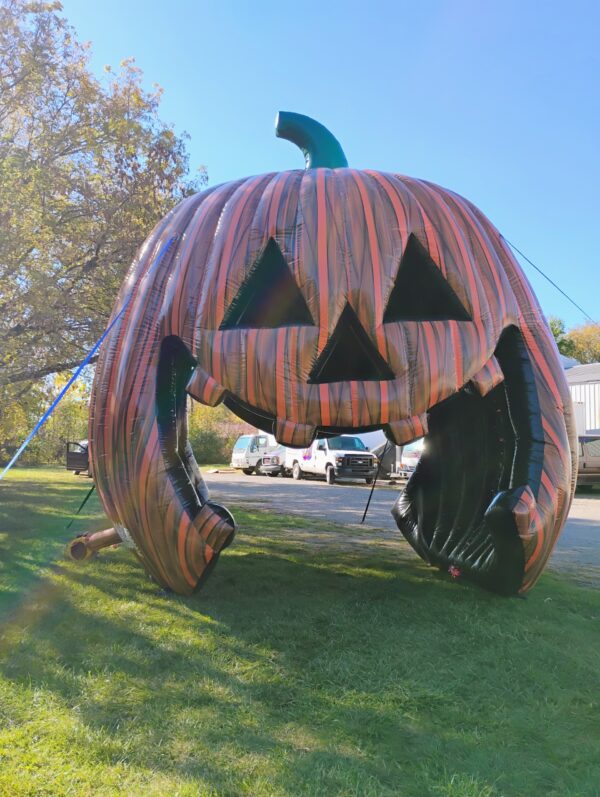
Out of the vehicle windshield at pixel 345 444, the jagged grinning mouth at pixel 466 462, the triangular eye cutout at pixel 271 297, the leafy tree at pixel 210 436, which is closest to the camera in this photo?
the triangular eye cutout at pixel 271 297

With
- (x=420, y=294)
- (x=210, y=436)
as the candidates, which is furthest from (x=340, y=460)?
(x=210, y=436)

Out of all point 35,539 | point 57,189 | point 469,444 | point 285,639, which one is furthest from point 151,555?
point 57,189

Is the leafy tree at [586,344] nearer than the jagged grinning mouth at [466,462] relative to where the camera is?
No

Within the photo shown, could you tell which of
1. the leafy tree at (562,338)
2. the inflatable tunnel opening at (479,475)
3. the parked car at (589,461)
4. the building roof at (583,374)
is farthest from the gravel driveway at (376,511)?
the leafy tree at (562,338)

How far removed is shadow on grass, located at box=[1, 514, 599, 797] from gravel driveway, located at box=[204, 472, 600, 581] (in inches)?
119

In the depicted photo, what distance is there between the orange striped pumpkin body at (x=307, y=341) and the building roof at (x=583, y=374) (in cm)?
2670

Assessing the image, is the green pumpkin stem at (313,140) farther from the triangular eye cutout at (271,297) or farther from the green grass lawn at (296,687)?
the green grass lawn at (296,687)

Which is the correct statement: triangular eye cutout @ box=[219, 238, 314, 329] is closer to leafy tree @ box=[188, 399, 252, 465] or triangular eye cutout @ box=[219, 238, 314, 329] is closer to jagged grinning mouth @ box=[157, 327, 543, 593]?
jagged grinning mouth @ box=[157, 327, 543, 593]

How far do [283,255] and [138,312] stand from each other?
1.11 meters

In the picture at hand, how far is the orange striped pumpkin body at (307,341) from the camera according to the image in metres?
3.62

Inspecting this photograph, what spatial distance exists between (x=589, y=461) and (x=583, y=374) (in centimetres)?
1317

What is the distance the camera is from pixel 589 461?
1939cm

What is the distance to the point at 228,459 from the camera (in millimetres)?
41031

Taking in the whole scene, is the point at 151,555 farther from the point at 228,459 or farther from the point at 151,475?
the point at 228,459
